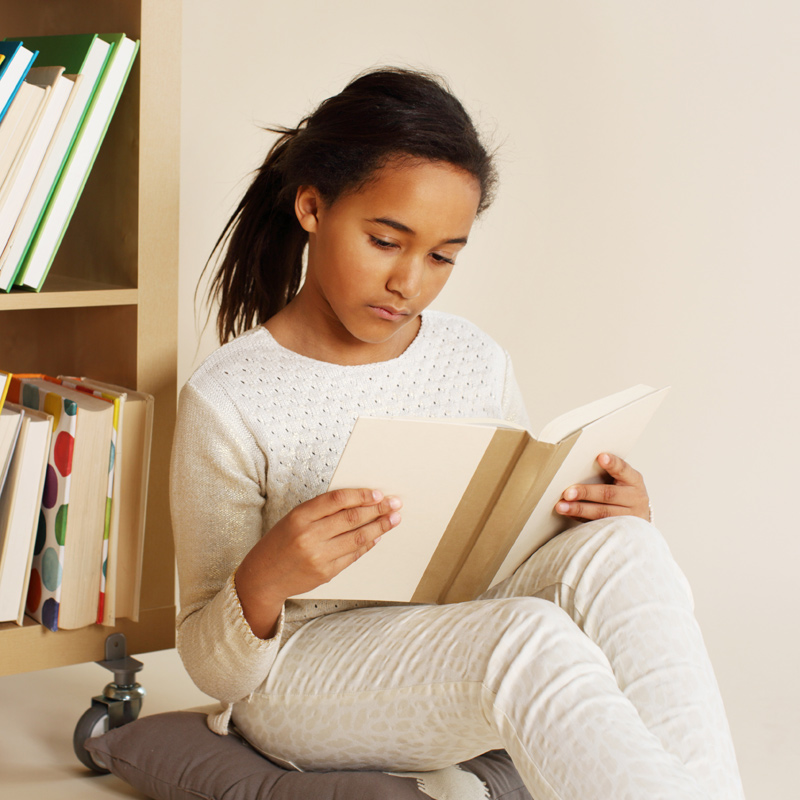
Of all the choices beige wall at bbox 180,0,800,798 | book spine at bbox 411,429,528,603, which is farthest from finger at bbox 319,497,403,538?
beige wall at bbox 180,0,800,798

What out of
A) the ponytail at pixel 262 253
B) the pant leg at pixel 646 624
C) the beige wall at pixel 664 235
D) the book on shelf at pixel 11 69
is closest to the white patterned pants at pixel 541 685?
the pant leg at pixel 646 624

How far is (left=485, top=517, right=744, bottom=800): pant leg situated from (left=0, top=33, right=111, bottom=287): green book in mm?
729

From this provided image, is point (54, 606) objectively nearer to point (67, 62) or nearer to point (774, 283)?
point (67, 62)

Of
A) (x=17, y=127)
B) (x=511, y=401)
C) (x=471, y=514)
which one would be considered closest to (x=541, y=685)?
(x=471, y=514)

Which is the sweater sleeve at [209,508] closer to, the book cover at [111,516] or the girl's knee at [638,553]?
the book cover at [111,516]

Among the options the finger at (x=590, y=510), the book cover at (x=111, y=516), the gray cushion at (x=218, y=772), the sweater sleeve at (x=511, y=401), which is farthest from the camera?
the sweater sleeve at (x=511, y=401)

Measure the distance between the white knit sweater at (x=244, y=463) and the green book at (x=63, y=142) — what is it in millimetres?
278

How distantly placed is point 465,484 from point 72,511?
0.55 meters

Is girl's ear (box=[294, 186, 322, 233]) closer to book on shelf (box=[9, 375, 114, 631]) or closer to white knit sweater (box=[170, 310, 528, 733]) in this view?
white knit sweater (box=[170, 310, 528, 733])

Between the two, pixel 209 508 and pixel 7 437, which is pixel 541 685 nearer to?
pixel 209 508

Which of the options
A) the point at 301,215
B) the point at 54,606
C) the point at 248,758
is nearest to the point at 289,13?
the point at 301,215

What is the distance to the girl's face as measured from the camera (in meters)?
1.11

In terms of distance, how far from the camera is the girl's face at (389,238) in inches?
43.8

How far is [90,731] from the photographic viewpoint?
1.37m
